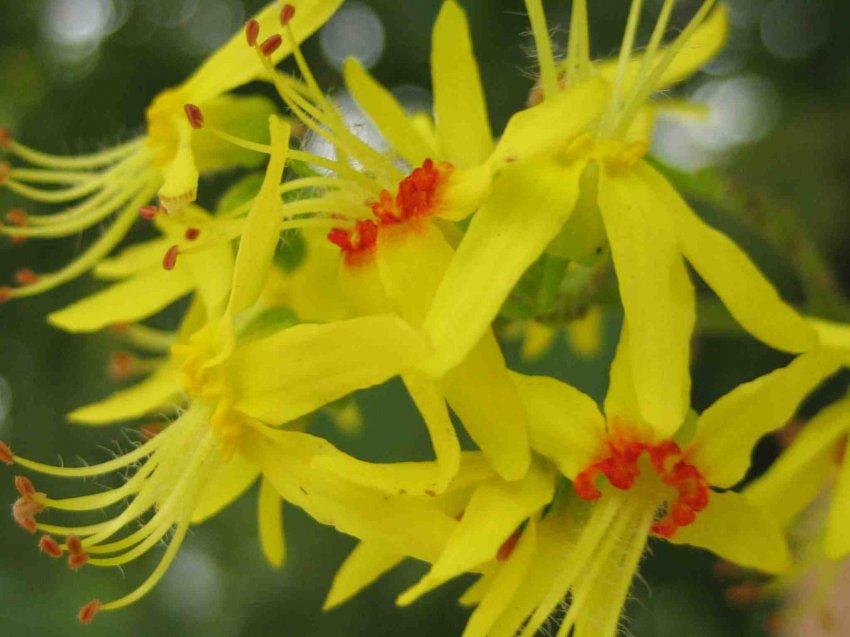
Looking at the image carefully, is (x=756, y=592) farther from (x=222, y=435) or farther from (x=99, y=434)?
(x=99, y=434)

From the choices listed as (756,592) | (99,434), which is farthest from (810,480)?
(99,434)

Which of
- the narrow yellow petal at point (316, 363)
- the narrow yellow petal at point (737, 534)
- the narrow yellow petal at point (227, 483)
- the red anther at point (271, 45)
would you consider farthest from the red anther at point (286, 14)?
the narrow yellow petal at point (737, 534)

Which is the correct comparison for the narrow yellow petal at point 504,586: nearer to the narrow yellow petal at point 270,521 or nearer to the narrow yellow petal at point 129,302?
the narrow yellow petal at point 270,521

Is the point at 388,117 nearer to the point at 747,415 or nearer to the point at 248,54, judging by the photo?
the point at 248,54

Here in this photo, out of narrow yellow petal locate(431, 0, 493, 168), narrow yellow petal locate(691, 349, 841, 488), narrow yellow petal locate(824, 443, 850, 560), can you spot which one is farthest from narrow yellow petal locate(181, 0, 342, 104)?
narrow yellow petal locate(824, 443, 850, 560)

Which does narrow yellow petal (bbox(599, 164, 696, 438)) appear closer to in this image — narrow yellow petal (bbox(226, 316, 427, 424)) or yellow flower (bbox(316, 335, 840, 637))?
yellow flower (bbox(316, 335, 840, 637))

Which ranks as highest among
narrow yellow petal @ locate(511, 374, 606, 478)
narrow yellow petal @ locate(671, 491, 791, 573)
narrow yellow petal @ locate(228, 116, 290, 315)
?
narrow yellow petal @ locate(671, 491, 791, 573)
